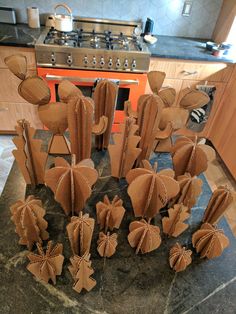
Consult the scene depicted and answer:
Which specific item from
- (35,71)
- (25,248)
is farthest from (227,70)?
(25,248)

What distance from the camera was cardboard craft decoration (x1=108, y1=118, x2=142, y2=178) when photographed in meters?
0.83

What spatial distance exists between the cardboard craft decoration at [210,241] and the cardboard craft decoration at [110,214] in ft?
0.74

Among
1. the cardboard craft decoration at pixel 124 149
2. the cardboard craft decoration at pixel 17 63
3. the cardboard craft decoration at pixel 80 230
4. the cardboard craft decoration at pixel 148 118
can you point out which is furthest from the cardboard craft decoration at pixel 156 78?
the cardboard craft decoration at pixel 80 230

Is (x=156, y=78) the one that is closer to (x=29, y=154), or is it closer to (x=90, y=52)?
(x=29, y=154)

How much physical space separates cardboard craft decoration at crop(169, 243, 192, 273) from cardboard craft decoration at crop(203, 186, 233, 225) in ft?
0.56

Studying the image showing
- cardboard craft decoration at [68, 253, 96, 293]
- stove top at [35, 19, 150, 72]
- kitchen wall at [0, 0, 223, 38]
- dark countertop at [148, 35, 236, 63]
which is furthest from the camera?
kitchen wall at [0, 0, 223, 38]

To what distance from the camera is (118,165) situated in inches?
36.8

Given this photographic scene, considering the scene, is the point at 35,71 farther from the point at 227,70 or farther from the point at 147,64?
the point at 227,70

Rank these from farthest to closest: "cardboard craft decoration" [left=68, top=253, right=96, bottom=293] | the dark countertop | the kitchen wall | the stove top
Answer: the kitchen wall → the dark countertop → the stove top → "cardboard craft decoration" [left=68, top=253, right=96, bottom=293]

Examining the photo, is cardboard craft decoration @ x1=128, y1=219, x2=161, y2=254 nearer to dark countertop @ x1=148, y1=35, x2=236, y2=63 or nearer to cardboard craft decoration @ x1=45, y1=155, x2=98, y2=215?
cardboard craft decoration @ x1=45, y1=155, x2=98, y2=215

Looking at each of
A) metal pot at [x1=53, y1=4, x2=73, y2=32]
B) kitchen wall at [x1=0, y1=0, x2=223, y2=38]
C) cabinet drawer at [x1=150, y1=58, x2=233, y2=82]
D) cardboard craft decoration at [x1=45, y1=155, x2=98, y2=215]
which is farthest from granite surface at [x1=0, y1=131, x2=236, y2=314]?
kitchen wall at [x1=0, y1=0, x2=223, y2=38]

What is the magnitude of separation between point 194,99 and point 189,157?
8.1 inches

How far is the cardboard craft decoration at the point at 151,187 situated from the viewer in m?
0.70

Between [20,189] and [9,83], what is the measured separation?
1.63m
